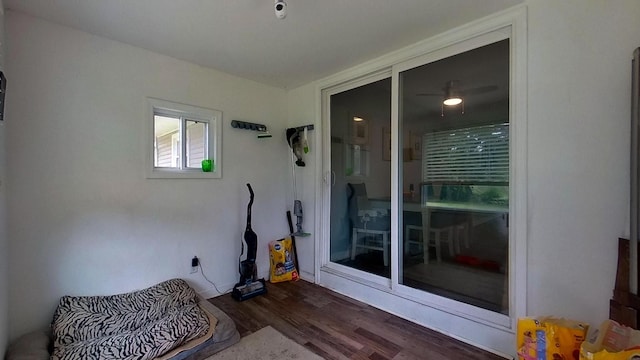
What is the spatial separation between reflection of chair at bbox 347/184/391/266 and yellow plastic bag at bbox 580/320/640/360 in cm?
158

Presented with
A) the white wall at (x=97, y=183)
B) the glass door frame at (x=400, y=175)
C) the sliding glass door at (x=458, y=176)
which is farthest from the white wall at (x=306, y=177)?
the sliding glass door at (x=458, y=176)

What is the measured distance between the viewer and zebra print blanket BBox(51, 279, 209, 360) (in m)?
1.81

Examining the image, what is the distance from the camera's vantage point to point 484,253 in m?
2.19

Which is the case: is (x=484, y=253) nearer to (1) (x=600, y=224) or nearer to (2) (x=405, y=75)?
(1) (x=600, y=224)

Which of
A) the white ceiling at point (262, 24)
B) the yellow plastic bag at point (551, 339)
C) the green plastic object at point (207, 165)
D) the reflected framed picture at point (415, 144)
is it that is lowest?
the yellow plastic bag at point (551, 339)

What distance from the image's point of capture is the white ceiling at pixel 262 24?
75.4 inches

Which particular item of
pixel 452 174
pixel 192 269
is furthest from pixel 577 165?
pixel 192 269

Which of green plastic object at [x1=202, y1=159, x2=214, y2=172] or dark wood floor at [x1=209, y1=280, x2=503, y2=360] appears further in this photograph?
green plastic object at [x1=202, y1=159, x2=214, y2=172]

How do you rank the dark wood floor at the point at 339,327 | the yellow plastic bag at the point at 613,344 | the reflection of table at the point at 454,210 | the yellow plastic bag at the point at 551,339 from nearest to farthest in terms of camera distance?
the yellow plastic bag at the point at 613,344 → the yellow plastic bag at the point at 551,339 → the dark wood floor at the point at 339,327 → the reflection of table at the point at 454,210

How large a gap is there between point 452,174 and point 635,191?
3.37ft

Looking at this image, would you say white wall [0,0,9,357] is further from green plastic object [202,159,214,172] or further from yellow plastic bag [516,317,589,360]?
yellow plastic bag [516,317,589,360]

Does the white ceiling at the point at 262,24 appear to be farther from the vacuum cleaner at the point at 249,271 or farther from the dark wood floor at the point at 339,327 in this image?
the dark wood floor at the point at 339,327

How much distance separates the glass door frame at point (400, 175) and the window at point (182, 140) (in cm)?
121

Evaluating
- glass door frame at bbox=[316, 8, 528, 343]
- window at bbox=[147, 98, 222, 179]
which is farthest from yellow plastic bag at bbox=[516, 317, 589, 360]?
window at bbox=[147, 98, 222, 179]
